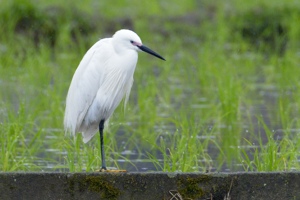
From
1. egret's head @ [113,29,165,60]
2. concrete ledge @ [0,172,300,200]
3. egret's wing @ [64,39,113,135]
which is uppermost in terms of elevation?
egret's head @ [113,29,165,60]

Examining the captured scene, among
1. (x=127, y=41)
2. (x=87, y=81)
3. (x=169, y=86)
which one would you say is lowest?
(x=169, y=86)

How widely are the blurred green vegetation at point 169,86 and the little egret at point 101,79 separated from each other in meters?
0.26

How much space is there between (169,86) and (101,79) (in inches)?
184

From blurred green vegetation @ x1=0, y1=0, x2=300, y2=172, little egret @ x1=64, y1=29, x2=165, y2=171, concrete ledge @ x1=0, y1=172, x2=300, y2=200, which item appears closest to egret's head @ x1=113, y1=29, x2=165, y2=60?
little egret @ x1=64, y1=29, x2=165, y2=171

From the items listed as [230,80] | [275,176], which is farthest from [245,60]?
[275,176]

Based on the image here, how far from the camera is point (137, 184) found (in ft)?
15.3

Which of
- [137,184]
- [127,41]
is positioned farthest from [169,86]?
[137,184]

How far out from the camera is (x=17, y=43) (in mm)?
12594

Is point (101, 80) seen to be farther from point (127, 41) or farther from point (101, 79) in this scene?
point (127, 41)

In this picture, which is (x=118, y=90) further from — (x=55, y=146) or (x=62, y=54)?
(x=62, y=54)

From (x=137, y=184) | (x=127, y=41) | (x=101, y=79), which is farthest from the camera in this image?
(x=101, y=79)

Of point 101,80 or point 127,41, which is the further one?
point 101,80

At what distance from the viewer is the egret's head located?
5.32 meters

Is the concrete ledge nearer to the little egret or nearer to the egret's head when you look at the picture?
the little egret
